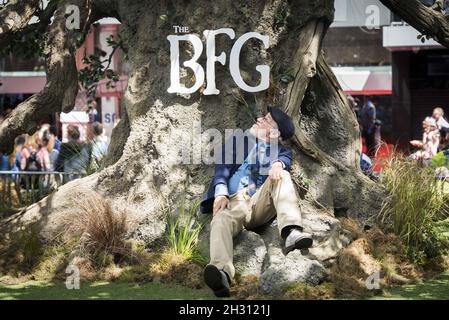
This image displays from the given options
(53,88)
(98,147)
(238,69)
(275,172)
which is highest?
(238,69)

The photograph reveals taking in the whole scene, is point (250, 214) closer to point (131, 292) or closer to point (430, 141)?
point (131, 292)

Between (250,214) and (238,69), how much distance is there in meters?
1.81

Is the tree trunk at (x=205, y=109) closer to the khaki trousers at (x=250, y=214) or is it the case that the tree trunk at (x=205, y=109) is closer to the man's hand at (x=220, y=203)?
the khaki trousers at (x=250, y=214)

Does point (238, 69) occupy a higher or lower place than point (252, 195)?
higher

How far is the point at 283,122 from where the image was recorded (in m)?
8.71

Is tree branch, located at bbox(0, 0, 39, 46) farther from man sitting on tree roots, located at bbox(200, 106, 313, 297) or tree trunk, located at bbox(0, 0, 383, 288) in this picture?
man sitting on tree roots, located at bbox(200, 106, 313, 297)

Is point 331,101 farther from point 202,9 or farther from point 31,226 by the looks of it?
point 31,226

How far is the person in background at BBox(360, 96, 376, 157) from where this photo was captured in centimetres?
1918

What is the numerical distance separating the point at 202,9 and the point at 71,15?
156 cm

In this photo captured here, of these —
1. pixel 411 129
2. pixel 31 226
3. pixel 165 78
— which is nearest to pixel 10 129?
pixel 31 226

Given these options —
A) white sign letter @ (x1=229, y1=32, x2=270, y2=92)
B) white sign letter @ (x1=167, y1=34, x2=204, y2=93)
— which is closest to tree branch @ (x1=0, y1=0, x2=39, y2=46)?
white sign letter @ (x1=167, y1=34, x2=204, y2=93)

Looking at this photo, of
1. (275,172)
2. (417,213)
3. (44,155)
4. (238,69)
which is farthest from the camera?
(44,155)

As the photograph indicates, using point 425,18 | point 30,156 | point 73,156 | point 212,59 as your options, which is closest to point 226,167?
point 212,59

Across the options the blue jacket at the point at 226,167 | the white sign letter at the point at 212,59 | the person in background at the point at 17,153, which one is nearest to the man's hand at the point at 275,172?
the blue jacket at the point at 226,167
